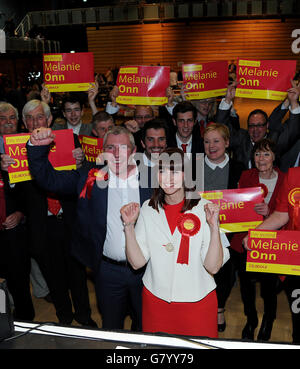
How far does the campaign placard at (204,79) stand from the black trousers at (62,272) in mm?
1933

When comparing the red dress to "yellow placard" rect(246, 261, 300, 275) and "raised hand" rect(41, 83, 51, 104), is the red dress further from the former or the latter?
"raised hand" rect(41, 83, 51, 104)

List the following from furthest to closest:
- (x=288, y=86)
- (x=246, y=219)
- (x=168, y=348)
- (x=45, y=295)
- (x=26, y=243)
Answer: (x=45, y=295) < (x=288, y=86) < (x=26, y=243) < (x=246, y=219) < (x=168, y=348)

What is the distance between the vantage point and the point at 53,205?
2729 millimetres

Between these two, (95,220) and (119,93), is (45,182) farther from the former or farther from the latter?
(119,93)

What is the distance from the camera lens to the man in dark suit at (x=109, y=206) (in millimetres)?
2135

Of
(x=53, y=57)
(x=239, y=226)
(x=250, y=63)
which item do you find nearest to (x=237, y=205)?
(x=239, y=226)

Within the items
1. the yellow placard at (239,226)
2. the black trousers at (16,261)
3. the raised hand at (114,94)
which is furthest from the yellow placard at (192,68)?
the black trousers at (16,261)

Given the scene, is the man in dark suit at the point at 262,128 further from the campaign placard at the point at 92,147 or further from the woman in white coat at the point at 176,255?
the woman in white coat at the point at 176,255

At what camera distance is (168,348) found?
1.24 metres

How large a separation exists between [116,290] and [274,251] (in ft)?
3.19

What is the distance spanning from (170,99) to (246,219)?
1908 mm

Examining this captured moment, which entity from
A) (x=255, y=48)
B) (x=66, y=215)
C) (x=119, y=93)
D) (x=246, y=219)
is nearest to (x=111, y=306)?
(x=66, y=215)

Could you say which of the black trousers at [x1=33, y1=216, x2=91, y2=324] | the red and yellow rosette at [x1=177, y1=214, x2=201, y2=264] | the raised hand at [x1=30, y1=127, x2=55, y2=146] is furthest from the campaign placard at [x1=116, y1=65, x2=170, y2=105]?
the red and yellow rosette at [x1=177, y1=214, x2=201, y2=264]

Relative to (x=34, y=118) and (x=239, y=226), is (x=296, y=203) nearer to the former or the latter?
(x=239, y=226)
